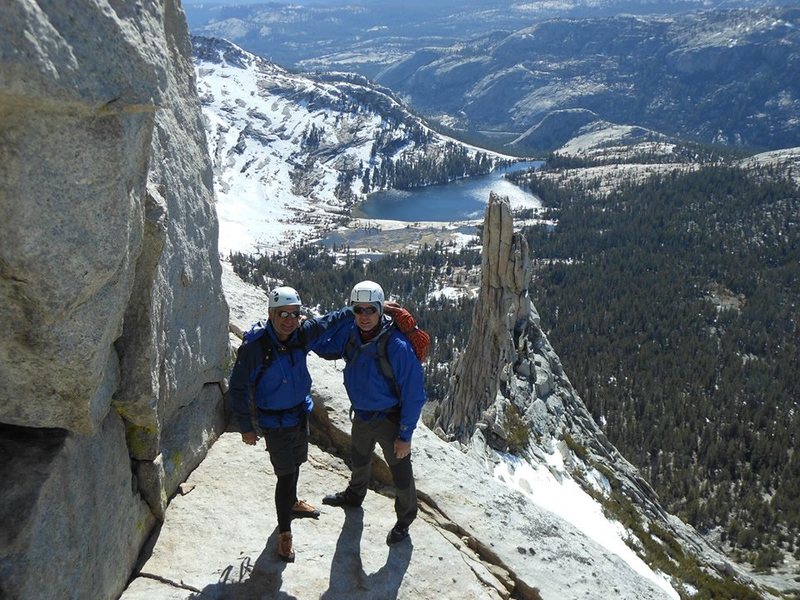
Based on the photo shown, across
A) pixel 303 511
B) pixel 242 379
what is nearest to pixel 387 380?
pixel 242 379

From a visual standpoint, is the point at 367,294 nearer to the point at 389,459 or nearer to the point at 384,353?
the point at 384,353

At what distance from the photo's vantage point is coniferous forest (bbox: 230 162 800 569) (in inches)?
2667

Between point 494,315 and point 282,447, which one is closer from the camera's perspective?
point 282,447

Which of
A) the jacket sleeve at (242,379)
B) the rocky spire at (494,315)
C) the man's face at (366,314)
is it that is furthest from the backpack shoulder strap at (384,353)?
the rocky spire at (494,315)

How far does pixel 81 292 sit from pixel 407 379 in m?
3.63

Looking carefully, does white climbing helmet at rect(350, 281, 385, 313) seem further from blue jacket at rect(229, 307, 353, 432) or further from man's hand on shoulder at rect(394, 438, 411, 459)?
man's hand on shoulder at rect(394, 438, 411, 459)

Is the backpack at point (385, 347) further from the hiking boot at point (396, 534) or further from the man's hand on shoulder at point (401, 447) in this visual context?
the hiking boot at point (396, 534)

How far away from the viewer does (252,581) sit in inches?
297

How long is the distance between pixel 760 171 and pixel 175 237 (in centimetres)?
19573

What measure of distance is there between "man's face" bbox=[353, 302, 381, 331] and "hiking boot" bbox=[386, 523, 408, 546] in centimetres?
276

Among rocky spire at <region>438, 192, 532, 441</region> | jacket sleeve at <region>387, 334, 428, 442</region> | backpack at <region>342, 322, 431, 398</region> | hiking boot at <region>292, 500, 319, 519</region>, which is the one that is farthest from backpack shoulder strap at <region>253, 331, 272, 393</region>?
rocky spire at <region>438, 192, 532, 441</region>

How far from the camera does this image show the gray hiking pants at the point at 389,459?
8.09 meters

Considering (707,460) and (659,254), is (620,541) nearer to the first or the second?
(707,460)

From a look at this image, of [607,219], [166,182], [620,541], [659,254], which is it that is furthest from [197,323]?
[607,219]
